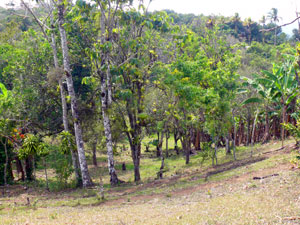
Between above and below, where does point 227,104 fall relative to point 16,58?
below

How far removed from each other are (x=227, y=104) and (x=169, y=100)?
3047 mm

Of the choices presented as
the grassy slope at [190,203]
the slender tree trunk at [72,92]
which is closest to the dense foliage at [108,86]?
the slender tree trunk at [72,92]

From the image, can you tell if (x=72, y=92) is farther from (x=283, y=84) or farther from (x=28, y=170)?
(x=283, y=84)

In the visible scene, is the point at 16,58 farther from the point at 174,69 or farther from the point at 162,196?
the point at 162,196

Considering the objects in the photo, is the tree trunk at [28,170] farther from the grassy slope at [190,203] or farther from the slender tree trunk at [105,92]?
the slender tree trunk at [105,92]

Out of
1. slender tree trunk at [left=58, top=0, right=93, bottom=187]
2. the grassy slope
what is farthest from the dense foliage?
the grassy slope

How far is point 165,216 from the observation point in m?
7.66

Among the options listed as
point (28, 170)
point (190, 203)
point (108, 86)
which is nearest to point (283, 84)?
point (108, 86)

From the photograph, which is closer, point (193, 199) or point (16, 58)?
point (193, 199)

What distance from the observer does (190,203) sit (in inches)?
366

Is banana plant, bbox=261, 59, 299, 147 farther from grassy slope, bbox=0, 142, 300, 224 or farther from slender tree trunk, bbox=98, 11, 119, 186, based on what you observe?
slender tree trunk, bbox=98, 11, 119, 186

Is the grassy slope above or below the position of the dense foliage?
below

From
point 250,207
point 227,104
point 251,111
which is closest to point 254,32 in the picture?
point 251,111

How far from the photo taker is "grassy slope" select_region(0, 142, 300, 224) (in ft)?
23.0
